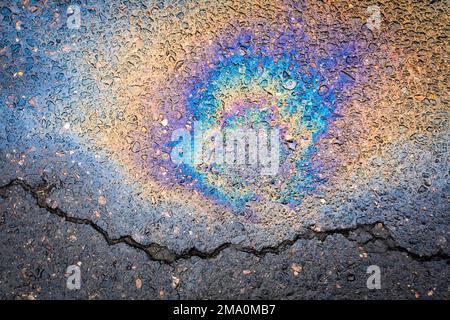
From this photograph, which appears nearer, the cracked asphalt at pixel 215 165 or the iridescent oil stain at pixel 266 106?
the cracked asphalt at pixel 215 165

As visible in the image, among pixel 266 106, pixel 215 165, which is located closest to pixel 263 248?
pixel 215 165

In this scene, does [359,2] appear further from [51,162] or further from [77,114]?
[51,162]

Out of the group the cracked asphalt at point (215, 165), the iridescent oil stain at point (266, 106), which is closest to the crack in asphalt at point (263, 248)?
the cracked asphalt at point (215, 165)

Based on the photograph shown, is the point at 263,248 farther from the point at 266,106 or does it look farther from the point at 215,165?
the point at 266,106

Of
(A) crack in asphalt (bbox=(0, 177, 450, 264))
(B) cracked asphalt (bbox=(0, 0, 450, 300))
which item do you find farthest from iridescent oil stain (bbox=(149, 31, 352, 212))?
(A) crack in asphalt (bbox=(0, 177, 450, 264))

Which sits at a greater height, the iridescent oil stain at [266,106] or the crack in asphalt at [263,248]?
the iridescent oil stain at [266,106]

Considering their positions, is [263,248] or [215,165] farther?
[215,165]

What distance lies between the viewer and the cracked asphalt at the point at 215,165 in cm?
221

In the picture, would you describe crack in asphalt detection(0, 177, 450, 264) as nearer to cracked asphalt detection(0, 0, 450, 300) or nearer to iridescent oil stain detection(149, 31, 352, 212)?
cracked asphalt detection(0, 0, 450, 300)

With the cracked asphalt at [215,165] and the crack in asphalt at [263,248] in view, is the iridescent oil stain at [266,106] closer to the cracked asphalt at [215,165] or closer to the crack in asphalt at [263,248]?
the cracked asphalt at [215,165]

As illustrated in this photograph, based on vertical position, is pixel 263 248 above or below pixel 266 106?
below

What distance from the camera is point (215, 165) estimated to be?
2.34 meters

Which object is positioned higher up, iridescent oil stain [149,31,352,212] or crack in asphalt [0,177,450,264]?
iridescent oil stain [149,31,352,212]

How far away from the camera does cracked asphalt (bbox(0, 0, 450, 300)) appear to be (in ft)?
7.24
